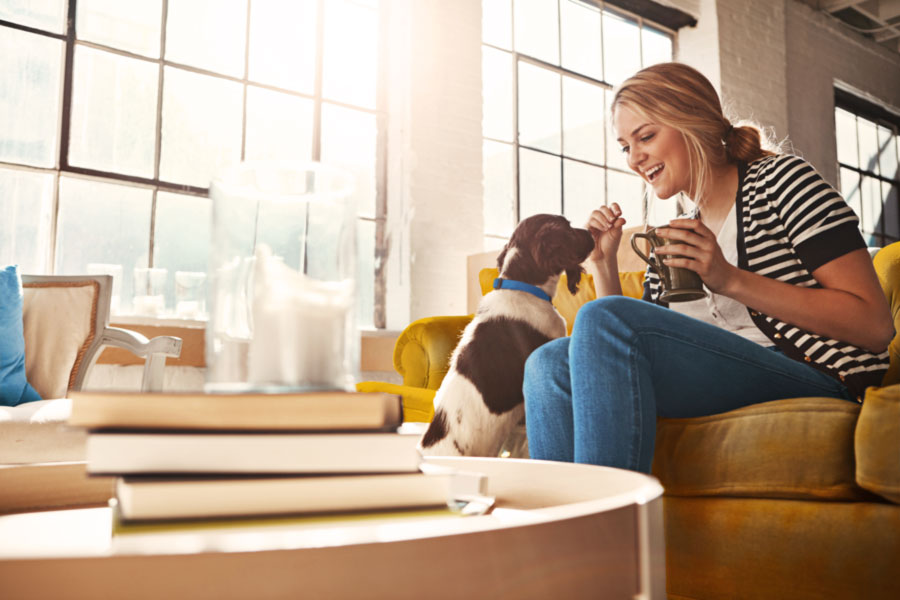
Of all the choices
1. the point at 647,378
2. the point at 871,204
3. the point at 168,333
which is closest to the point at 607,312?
the point at 647,378

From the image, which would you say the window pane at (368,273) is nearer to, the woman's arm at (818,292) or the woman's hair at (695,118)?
the woman's hair at (695,118)

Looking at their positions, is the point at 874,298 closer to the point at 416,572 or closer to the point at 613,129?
the point at 613,129

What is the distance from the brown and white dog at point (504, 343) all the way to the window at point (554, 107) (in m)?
2.24

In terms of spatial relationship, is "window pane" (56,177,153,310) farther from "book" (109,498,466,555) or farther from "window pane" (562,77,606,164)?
"book" (109,498,466,555)

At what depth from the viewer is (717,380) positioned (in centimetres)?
115

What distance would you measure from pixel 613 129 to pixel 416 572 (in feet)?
5.05

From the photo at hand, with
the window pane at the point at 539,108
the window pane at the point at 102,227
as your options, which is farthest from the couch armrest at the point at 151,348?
the window pane at the point at 539,108

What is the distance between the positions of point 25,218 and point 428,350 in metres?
1.90

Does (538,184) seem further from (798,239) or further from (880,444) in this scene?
(880,444)

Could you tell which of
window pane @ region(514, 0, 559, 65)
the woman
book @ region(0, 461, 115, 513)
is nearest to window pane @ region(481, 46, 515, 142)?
window pane @ region(514, 0, 559, 65)

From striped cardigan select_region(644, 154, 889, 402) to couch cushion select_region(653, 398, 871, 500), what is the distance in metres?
0.21

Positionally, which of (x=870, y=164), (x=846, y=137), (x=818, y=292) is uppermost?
(x=846, y=137)

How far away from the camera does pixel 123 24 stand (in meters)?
3.30

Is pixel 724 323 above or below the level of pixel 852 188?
below
